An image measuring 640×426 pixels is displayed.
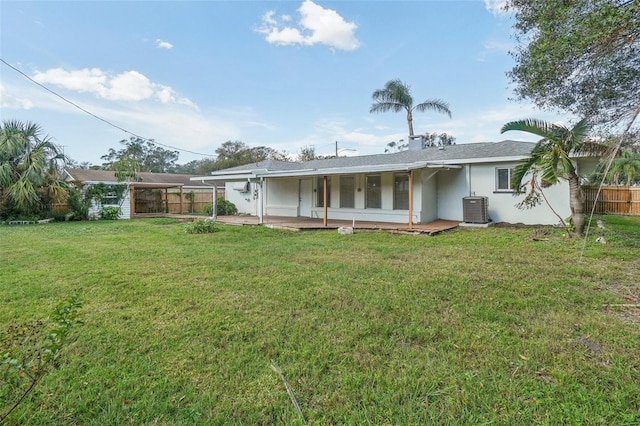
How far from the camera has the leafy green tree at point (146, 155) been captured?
149ft

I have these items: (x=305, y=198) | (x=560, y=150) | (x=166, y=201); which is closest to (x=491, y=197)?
(x=560, y=150)

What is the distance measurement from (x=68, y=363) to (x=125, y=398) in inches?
35.1

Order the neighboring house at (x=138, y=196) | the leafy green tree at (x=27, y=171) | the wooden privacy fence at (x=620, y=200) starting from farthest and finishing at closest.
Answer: the neighboring house at (x=138, y=196)
the wooden privacy fence at (x=620, y=200)
the leafy green tree at (x=27, y=171)

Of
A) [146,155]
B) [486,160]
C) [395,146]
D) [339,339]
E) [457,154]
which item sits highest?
[146,155]

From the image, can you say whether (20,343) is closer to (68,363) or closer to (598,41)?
(68,363)

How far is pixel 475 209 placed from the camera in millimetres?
10961

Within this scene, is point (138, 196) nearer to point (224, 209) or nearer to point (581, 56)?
point (224, 209)

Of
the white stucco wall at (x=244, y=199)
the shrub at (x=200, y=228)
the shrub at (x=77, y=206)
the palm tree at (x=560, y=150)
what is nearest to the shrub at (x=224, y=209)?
the white stucco wall at (x=244, y=199)

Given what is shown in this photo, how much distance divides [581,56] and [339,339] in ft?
20.6

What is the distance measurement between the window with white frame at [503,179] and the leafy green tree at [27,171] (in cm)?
1888

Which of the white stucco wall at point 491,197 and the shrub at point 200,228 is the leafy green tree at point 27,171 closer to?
the shrub at point 200,228

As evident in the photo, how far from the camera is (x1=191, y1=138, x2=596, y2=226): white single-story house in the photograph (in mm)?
10836

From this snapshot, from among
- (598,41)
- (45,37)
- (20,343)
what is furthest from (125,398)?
(45,37)

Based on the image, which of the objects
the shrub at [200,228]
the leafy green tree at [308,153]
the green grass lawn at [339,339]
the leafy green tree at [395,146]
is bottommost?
the green grass lawn at [339,339]
